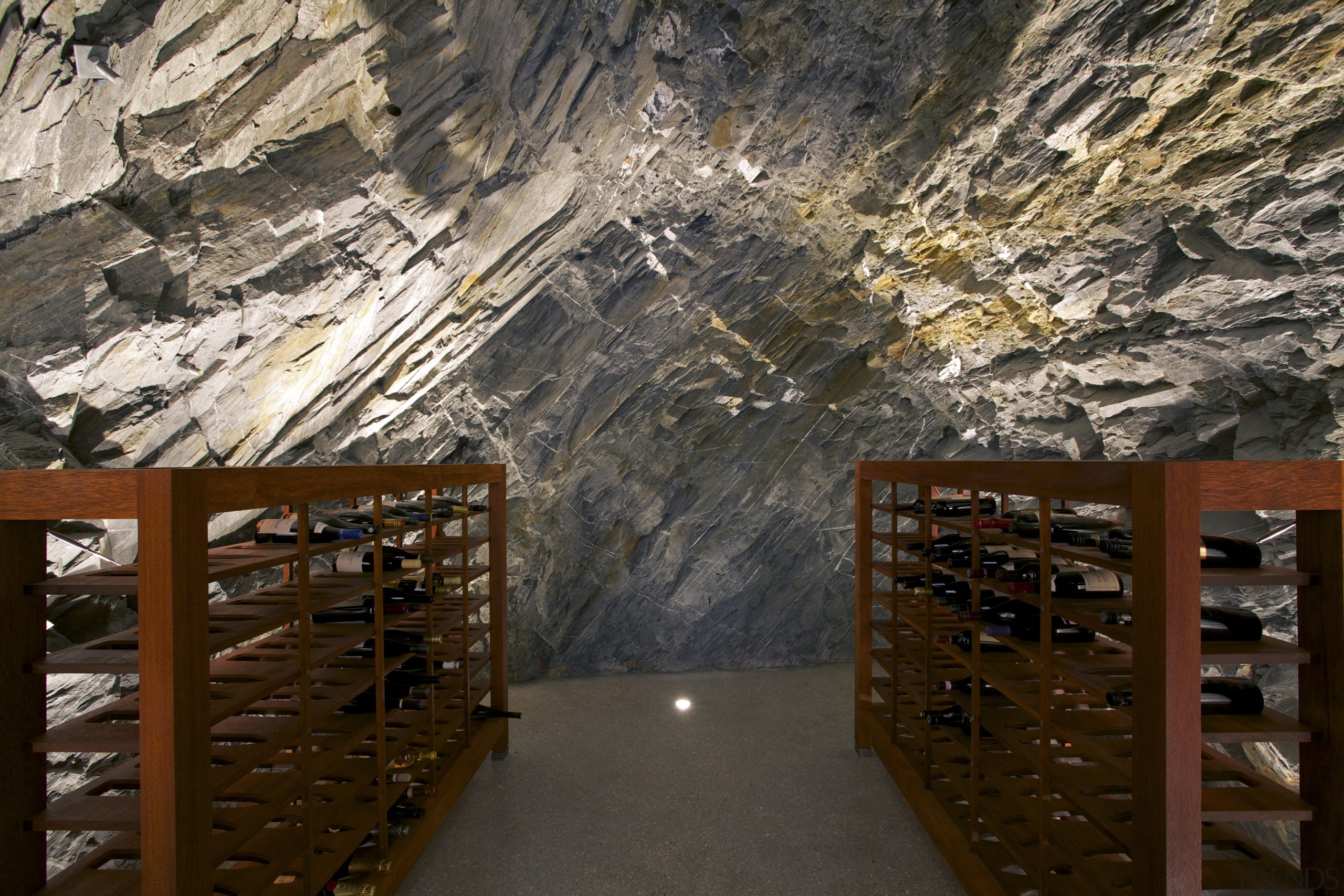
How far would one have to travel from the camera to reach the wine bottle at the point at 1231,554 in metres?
1.50

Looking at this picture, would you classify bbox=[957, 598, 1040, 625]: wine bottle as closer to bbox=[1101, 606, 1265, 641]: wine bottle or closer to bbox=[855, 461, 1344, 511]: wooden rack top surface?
bbox=[1101, 606, 1265, 641]: wine bottle

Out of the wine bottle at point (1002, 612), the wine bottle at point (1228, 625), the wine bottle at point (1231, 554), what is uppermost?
the wine bottle at point (1231, 554)

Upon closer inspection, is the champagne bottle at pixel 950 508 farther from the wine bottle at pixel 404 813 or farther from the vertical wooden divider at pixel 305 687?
the wine bottle at pixel 404 813

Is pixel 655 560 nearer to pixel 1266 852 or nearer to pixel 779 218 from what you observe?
pixel 779 218

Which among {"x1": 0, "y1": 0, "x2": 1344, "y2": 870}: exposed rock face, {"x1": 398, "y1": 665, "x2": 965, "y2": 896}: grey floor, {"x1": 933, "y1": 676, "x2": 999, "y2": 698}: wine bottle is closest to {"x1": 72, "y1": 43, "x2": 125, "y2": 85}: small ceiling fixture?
{"x1": 0, "y1": 0, "x2": 1344, "y2": 870}: exposed rock face

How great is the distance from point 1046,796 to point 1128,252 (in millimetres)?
3019

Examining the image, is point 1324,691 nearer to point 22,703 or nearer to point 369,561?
point 22,703

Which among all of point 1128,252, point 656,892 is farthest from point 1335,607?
point 1128,252

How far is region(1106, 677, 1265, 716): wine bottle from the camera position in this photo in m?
1.36

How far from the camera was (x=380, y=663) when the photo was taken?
198cm

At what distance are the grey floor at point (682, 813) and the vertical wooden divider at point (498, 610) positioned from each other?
0.85 feet

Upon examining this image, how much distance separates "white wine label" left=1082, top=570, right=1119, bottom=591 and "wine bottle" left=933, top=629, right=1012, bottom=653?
1.64ft

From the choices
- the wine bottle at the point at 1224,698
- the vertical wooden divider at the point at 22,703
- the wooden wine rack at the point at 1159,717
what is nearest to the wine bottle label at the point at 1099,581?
the wooden wine rack at the point at 1159,717

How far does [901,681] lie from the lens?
2.77m
